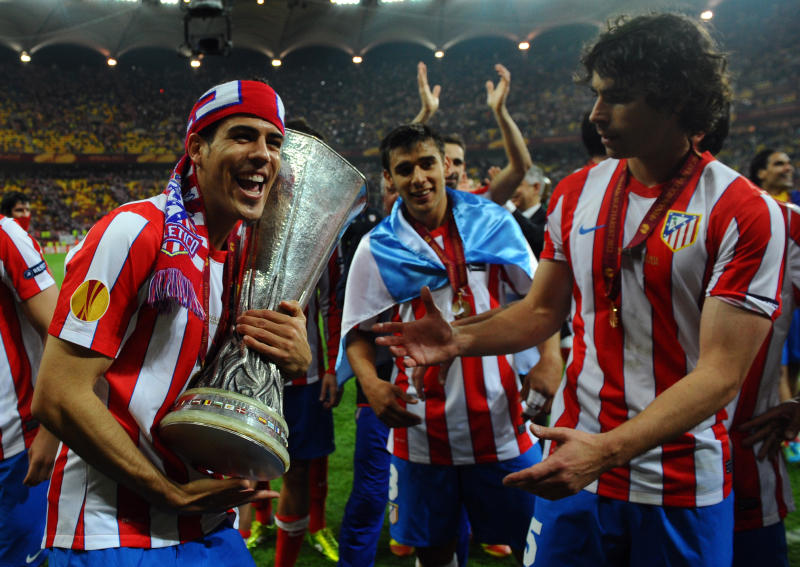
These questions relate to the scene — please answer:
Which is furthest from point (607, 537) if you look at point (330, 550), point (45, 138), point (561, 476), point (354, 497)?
point (45, 138)

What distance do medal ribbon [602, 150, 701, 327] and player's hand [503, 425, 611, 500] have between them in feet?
1.54

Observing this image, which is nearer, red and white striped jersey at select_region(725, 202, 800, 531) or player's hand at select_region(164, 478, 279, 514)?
player's hand at select_region(164, 478, 279, 514)

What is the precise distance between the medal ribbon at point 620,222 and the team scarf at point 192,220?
3.13ft

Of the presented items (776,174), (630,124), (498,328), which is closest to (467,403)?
(498,328)

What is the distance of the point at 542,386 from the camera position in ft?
7.26

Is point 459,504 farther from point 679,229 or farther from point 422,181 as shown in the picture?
point 679,229

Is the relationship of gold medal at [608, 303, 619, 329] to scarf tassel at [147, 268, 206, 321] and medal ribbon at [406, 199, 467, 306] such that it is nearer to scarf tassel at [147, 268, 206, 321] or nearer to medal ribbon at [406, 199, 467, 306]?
medal ribbon at [406, 199, 467, 306]

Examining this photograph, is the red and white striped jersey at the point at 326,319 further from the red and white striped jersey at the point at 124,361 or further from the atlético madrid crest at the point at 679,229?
the atlético madrid crest at the point at 679,229

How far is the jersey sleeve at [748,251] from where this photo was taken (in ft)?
4.50

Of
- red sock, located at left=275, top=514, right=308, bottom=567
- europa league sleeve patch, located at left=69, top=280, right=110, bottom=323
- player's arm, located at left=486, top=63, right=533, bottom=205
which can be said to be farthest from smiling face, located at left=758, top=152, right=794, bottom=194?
europa league sleeve patch, located at left=69, top=280, right=110, bottom=323

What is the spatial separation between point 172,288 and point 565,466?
2.99ft

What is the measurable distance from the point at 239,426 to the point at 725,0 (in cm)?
3352

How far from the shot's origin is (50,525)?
1.37 meters

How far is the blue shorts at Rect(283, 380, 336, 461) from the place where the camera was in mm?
3121
